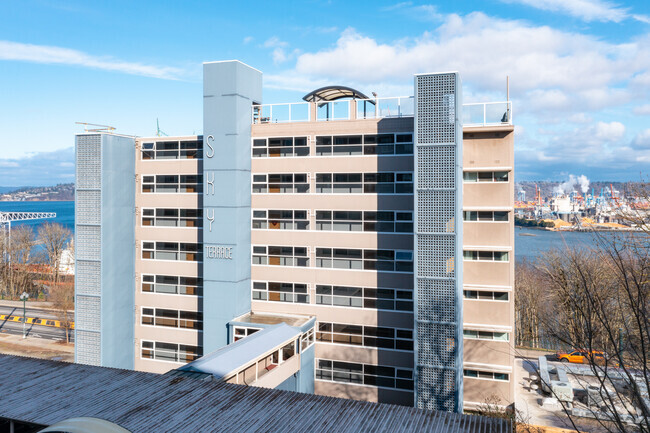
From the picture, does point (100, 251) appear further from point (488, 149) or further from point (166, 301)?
point (488, 149)

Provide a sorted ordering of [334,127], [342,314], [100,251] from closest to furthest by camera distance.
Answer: [342,314]
[334,127]
[100,251]

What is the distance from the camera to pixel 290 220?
2681 centimetres

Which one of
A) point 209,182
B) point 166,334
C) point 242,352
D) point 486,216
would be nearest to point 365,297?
point 486,216

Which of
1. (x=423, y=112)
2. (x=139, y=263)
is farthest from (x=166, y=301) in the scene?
(x=423, y=112)

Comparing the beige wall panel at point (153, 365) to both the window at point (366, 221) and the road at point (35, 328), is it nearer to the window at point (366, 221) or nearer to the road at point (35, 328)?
the window at point (366, 221)

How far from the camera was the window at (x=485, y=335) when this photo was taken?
24.4 metres

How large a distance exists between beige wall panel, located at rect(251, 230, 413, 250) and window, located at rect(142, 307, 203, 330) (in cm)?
593

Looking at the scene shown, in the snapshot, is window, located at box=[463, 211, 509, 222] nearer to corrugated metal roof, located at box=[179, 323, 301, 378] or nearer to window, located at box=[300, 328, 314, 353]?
window, located at box=[300, 328, 314, 353]

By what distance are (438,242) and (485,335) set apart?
6.32 meters

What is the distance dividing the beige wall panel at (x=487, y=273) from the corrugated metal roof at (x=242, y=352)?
9632 mm

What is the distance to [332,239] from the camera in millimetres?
26078

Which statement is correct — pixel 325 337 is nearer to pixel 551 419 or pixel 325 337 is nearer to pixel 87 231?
pixel 551 419

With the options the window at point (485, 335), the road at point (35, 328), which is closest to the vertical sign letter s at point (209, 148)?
the window at point (485, 335)

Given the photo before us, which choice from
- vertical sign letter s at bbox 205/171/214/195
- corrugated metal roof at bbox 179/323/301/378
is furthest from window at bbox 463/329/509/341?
vertical sign letter s at bbox 205/171/214/195
